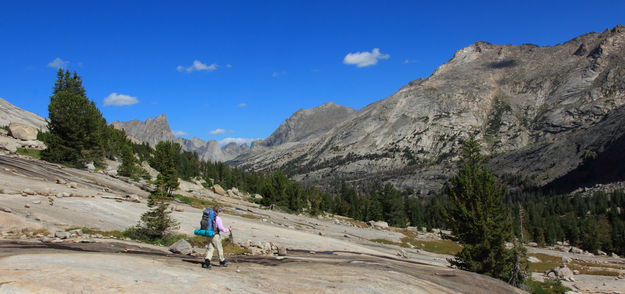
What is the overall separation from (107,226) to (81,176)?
22.1 meters

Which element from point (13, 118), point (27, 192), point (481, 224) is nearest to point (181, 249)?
point (27, 192)

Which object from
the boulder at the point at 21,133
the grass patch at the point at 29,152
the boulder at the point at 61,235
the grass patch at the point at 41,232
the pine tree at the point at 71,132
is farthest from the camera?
the boulder at the point at 21,133

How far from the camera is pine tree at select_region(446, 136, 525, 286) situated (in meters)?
29.3

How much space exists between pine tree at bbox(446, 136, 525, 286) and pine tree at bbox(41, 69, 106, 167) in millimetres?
48513

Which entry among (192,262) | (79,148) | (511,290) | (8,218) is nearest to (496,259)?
(511,290)

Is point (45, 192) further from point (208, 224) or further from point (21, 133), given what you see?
point (21, 133)

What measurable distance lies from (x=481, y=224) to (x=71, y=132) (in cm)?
5230

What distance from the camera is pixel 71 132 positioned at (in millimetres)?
54156

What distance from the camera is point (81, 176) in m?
45.5

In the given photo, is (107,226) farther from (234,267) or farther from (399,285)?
(399,285)

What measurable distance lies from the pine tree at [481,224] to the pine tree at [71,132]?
48.5 metres

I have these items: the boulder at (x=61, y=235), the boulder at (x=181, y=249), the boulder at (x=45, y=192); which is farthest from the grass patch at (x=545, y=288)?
the boulder at (x=45, y=192)

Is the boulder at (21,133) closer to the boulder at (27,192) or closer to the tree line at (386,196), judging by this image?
the tree line at (386,196)

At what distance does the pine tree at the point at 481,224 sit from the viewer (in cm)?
2930
